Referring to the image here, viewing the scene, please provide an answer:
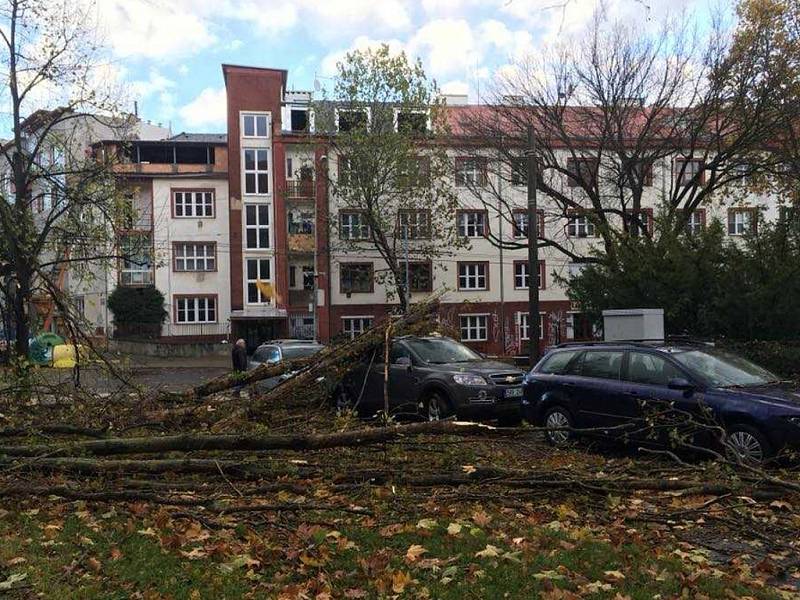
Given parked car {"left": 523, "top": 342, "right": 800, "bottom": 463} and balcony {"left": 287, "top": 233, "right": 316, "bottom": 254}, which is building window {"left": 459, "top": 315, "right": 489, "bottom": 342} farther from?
parked car {"left": 523, "top": 342, "right": 800, "bottom": 463}

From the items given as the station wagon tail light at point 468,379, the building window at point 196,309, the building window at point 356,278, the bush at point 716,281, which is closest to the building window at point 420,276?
the building window at point 356,278

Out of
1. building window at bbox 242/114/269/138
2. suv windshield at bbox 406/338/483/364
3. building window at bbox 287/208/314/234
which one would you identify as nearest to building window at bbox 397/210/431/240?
building window at bbox 287/208/314/234

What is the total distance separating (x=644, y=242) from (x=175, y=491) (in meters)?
15.7

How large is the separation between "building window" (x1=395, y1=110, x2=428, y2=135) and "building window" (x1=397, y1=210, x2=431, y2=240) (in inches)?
198

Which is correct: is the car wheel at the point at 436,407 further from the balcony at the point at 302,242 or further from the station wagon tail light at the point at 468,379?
the balcony at the point at 302,242

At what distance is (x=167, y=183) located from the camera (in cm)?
4984

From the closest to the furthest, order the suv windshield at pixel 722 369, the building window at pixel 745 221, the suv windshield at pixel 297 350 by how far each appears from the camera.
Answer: the suv windshield at pixel 722 369 → the suv windshield at pixel 297 350 → the building window at pixel 745 221

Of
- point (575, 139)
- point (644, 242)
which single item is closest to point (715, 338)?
point (644, 242)

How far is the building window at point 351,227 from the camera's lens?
43594 millimetres

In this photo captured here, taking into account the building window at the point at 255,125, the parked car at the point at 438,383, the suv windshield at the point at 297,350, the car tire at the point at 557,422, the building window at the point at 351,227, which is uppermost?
the building window at the point at 255,125

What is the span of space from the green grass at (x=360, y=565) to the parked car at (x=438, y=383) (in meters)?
5.97

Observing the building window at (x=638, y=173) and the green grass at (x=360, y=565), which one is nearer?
the green grass at (x=360, y=565)

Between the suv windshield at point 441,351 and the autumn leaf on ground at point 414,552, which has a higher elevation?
the suv windshield at point 441,351

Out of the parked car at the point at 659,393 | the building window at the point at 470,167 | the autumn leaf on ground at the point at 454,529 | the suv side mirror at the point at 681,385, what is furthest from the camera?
the building window at the point at 470,167
